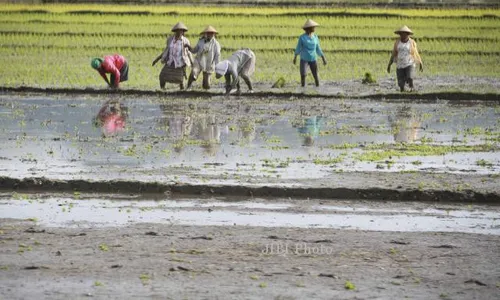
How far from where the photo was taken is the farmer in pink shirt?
2272 cm

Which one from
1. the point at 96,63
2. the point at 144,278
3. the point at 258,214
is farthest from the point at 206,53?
the point at 144,278

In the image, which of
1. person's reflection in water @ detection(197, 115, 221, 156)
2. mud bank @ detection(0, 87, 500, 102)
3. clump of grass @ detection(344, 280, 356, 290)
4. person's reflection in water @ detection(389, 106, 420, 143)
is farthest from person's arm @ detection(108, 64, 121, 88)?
clump of grass @ detection(344, 280, 356, 290)

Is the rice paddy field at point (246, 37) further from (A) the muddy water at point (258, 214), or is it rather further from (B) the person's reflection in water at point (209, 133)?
(A) the muddy water at point (258, 214)

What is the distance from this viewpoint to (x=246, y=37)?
1414 inches

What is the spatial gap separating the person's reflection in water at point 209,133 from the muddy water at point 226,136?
0.05 feet

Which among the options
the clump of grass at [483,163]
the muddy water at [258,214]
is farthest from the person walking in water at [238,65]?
the muddy water at [258,214]

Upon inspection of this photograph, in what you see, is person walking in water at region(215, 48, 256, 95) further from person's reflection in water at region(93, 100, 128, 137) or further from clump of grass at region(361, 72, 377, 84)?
clump of grass at region(361, 72, 377, 84)

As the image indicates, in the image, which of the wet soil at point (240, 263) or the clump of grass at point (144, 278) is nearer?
the wet soil at point (240, 263)

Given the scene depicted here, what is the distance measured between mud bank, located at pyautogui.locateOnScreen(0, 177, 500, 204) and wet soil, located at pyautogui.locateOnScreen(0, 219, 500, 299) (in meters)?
1.68

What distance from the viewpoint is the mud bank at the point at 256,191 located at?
10.7 metres

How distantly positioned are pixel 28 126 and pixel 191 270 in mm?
9704

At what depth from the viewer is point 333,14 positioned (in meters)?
39.5

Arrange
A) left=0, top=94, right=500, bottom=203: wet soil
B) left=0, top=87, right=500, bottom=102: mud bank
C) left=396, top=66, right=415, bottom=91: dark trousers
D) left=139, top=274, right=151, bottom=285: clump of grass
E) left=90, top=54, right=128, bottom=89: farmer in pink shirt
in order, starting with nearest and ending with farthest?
left=139, top=274, right=151, bottom=285: clump of grass, left=0, top=94, right=500, bottom=203: wet soil, left=90, top=54, right=128, bottom=89: farmer in pink shirt, left=0, top=87, right=500, bottom=102: mud bank, left=396, top=66, right=415, bottom=91: dark trousers

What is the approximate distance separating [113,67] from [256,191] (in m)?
12.6
